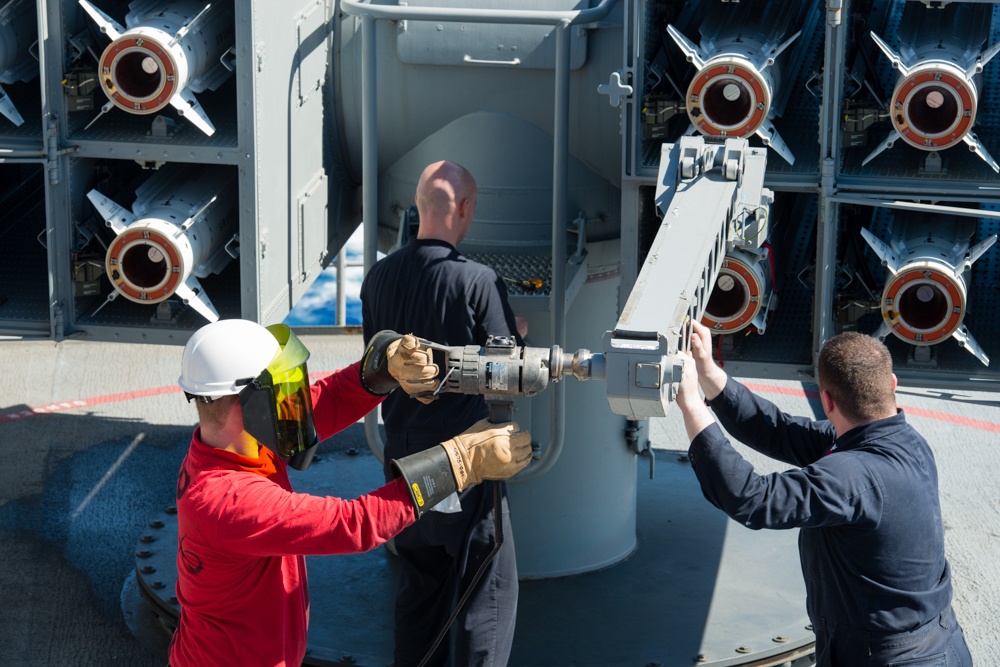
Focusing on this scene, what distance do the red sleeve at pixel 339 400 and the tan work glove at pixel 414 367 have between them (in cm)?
50

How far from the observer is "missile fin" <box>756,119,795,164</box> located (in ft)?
16.8

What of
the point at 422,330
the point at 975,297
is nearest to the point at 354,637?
the point at 422,330

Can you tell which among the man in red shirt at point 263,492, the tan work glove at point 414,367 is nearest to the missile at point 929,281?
the man in red shirt at point 263,492

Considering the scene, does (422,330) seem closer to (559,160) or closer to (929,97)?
(559,160)

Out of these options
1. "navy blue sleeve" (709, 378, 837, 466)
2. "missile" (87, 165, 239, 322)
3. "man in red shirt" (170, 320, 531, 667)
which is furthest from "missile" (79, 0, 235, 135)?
"navy blue sleeve" (709, 378, 837, 466)

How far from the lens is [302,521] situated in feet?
11.9

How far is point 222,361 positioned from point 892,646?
6.89ft

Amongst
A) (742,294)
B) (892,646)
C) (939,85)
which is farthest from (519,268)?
(892,646)

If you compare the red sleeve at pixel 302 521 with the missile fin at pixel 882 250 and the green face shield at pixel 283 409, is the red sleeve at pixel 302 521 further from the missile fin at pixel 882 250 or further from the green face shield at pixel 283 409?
the missile fin at pixel 882 250

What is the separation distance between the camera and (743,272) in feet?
17.3

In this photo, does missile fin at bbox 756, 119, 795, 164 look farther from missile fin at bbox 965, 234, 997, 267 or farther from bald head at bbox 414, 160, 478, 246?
bald head at bbox 414, 160, 478, 246

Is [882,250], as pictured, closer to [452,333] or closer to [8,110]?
[452,333]

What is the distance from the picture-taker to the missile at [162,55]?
5121 millimetres

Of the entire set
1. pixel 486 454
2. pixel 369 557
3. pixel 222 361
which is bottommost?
pixel 369 557
